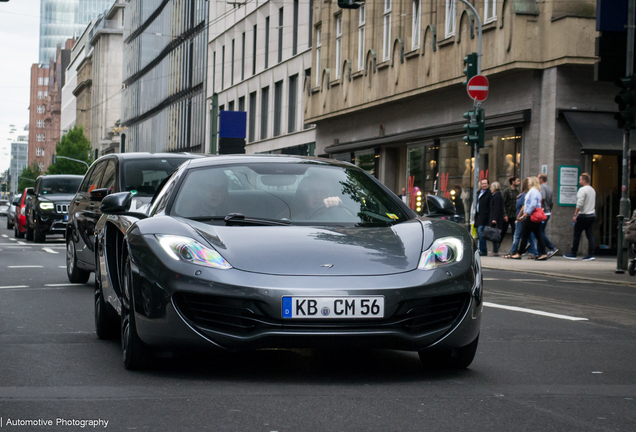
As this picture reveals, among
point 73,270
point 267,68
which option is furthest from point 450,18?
point 267,68

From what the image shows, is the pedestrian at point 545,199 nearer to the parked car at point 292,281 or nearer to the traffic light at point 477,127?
the traffic light at point 477,127

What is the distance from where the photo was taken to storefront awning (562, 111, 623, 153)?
2241 cm

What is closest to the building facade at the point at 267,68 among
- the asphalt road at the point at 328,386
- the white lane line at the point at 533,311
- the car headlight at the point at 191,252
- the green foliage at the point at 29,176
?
the white lane line at the point at 533,311

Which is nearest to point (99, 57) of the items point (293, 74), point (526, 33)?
point (293, 74)

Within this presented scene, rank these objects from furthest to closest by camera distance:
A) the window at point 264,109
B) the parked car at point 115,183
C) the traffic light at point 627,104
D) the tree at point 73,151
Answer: the tree at point 73,151
the window at point 264,109
the traffic light at point 627,104
the parked car at point 115,183

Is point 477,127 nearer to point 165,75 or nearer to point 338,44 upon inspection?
point 338,44

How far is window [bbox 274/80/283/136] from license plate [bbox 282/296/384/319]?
134ft

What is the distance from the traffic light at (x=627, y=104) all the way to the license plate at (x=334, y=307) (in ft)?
37.9

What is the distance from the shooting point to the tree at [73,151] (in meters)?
110

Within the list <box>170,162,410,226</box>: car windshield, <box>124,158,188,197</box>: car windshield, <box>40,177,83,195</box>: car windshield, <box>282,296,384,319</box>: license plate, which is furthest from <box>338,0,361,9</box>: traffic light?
<box>282,296,384,319</box>: license plate

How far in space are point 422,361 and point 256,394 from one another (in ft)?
4.28

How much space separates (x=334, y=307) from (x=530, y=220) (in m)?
16.2

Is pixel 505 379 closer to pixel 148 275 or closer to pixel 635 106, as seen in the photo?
pixel 148 275

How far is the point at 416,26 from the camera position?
29.3 metres
